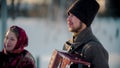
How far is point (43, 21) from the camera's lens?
6.97 meters

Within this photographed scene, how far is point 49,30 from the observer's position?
7.12 m

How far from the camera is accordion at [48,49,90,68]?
3041 millimetres

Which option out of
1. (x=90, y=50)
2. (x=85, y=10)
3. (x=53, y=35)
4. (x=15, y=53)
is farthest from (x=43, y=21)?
(x=90, y=50)

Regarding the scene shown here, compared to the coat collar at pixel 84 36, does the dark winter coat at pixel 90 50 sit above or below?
below

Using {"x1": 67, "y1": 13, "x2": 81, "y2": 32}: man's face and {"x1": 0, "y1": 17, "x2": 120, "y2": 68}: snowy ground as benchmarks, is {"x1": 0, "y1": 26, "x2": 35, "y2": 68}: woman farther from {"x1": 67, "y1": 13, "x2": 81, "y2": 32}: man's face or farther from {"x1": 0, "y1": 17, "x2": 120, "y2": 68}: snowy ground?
{"x1": 0, "y1": 17, "x2": 120, "y2": 68}: snowy ground

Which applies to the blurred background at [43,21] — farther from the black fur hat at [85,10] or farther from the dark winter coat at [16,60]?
the black fur hat at [85,10]

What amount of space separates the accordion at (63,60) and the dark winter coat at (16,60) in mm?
416

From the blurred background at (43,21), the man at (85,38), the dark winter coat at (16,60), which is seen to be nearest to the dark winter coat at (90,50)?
the man at (85,38)

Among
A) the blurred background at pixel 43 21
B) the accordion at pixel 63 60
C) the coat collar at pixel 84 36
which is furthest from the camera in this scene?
the blurred background at pixel 43 21

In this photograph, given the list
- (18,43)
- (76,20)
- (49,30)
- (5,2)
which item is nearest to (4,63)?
(18,43)

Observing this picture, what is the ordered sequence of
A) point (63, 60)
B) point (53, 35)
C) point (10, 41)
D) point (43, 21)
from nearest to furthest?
point (63, 60), point (10, 41), point (43, 21), point (53, 35)

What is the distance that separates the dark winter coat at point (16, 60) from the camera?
11.7 ft

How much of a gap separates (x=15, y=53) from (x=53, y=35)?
11.9 ft

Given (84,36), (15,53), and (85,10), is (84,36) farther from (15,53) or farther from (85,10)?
(15,53)
